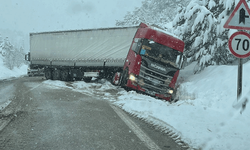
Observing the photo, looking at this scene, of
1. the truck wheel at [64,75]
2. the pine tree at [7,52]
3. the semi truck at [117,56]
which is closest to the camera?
the semi truck at [117,56]

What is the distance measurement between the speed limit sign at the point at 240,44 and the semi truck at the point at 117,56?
6242mm

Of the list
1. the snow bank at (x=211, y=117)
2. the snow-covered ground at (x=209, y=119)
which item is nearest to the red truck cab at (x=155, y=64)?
the snow bank at (x=211, y=117)

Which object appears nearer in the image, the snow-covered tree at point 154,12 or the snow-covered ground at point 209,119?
the snow-covered ground at point 209,119

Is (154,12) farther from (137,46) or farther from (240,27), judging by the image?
(240,27)

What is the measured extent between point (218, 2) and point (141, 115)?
10.7 metres

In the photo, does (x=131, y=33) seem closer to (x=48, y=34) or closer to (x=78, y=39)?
(x=78, y=39)

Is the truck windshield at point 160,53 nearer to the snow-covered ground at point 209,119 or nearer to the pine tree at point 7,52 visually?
the snow-covered ground at point 209,119

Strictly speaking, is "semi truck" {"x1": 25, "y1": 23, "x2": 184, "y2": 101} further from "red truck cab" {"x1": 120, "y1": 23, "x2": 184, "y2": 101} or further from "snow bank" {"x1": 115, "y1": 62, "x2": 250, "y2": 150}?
"snow bank" {"x1": 115, "y1": 62, "x2": 250, "y2": 150}

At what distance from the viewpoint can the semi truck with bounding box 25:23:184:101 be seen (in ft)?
39.4

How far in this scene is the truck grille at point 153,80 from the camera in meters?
11.9

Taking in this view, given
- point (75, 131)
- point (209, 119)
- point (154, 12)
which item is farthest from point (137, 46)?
point (154, 12)

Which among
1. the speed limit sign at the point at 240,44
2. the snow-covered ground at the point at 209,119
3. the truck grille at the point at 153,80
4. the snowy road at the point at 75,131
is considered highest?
the speed limit sign at the point at 240,44

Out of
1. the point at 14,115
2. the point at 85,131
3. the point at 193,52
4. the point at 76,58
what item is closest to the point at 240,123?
the point at 85,131

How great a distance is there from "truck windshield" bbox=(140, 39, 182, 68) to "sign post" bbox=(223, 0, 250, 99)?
6208 mm
